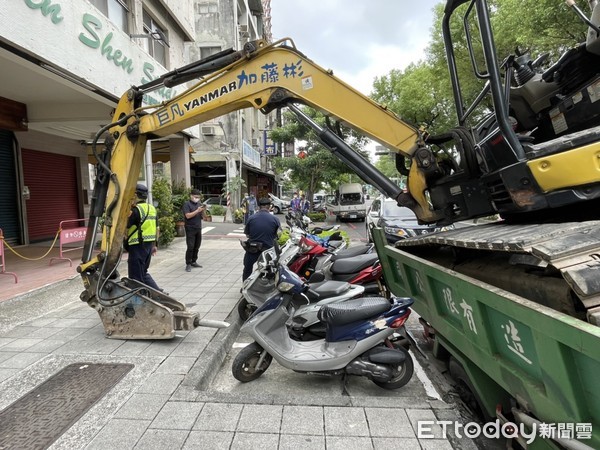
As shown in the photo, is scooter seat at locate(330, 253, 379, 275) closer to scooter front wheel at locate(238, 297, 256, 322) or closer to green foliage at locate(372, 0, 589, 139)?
scooter front wheel at locate(238, 297, 256, 322)

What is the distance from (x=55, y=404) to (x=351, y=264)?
11.7ft

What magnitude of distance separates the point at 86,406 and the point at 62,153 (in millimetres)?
11349

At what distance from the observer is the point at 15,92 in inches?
292

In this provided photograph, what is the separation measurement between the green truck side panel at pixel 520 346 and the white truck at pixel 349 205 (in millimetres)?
19390

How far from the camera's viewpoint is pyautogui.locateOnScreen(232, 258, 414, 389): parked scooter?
122 inches

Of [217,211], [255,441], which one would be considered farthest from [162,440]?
[217,211]

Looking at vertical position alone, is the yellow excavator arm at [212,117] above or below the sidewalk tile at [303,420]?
above

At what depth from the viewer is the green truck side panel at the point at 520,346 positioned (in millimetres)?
1495

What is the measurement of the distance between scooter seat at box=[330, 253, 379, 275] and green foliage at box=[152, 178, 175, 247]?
21.5 feet

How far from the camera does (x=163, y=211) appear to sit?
33.7ft

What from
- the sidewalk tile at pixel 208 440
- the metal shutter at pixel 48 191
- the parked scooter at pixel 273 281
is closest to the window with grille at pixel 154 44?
the metal shutter at pixel 48 191

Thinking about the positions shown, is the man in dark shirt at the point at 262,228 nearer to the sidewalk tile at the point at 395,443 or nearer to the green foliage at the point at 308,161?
the sidewalk tile at the point at 395,443

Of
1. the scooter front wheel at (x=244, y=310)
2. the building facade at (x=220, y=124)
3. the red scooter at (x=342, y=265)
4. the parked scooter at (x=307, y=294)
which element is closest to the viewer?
the parked scooter at (x=307, y=294)

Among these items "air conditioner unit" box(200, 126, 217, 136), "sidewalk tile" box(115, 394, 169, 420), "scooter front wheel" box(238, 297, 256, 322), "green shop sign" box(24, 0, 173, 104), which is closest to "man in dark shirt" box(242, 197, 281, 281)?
"scooter front wheel" box(238, 297, 256, 322)
